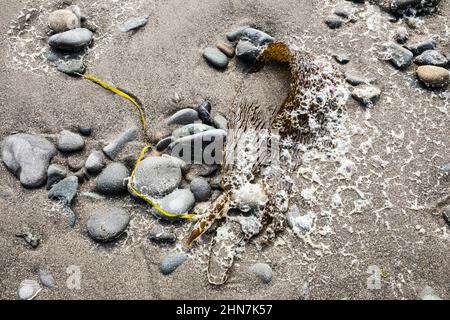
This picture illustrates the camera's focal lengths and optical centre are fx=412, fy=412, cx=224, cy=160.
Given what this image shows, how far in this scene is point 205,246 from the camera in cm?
275

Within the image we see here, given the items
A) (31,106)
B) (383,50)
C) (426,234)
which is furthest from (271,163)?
(31,106)

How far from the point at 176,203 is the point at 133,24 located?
177 cm

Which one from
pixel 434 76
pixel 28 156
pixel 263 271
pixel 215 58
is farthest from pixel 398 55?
pixel 28 156

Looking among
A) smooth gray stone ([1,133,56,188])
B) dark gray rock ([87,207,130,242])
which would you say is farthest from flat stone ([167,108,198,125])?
smooth gray stone ([1,133,56,188])

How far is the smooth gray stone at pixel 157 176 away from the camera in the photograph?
286 cm

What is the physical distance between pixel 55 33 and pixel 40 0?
48 cm

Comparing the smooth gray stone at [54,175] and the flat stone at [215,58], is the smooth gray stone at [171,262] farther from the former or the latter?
the flat stone at [215,58]

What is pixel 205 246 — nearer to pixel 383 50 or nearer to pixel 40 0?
pixel 383 50

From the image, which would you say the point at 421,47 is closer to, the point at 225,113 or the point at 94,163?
the point at 225,113

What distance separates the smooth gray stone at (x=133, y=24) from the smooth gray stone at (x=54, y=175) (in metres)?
1.43

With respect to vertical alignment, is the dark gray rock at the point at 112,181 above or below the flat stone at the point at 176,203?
above

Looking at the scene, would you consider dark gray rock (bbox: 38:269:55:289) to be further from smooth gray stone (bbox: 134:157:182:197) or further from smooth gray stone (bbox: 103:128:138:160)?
smooth gray stone (bbox: 103:128:138:160)

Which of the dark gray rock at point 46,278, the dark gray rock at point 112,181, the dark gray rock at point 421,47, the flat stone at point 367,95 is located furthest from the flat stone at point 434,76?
the dark gray rock at point 46,278

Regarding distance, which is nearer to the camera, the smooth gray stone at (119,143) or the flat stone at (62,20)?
the smooth gray stone at (119,143)
